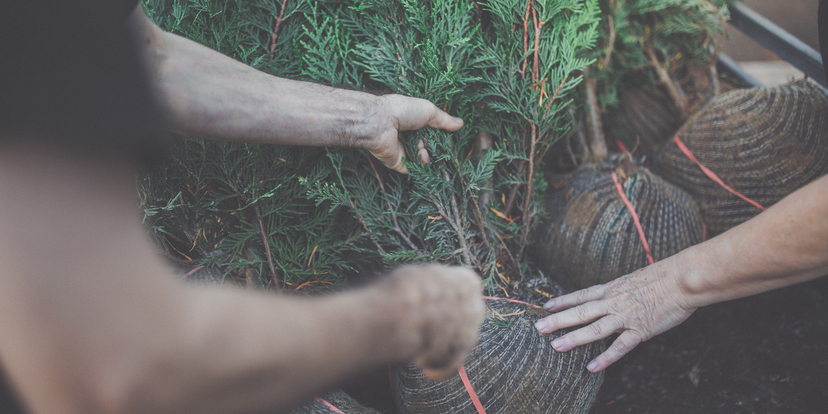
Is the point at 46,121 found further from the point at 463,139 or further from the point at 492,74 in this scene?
the point at 492,74

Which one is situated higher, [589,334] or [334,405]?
[589,334]

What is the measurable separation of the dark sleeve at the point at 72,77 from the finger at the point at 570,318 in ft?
4.22

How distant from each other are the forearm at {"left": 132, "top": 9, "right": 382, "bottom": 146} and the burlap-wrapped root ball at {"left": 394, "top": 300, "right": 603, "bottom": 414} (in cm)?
82

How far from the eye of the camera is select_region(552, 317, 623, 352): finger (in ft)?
4.76

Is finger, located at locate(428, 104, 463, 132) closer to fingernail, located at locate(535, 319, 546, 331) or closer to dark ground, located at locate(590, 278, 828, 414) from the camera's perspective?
fingernail, located at locate(535, 319, 546, 331)

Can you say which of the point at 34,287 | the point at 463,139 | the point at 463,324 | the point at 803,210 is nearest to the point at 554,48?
the point at 463,139

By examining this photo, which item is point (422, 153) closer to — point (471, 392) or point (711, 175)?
point (471, 392)

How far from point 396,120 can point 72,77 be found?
923mm

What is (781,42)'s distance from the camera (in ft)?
7.52

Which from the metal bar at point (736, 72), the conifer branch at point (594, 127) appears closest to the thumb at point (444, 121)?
the conifer branch at point (594, 127)

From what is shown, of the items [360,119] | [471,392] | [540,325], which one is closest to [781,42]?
[540,325]

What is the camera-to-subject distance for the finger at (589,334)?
1.45 m

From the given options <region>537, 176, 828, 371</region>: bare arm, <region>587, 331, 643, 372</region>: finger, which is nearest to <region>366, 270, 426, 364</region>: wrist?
<region>537, 176, 828, 371</region>: bare arm

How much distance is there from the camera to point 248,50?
1620mm
